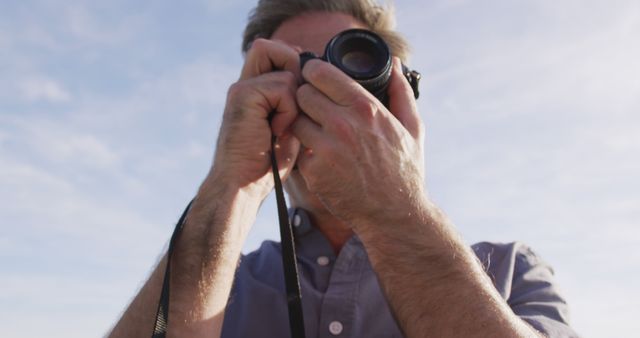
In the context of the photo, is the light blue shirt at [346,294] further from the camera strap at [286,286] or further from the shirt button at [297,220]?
the camera strap at [286,286]

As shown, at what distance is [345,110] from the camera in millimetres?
1756

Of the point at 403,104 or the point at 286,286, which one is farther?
the point at 403,104

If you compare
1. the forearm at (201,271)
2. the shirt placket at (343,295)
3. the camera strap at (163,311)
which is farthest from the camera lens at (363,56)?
the camera strap at (163,311)

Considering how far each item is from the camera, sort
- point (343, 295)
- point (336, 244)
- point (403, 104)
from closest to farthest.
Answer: point (403, 104) < point (343, 295) < point (336, 244)

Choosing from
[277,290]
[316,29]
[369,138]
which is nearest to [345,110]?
[369,138]

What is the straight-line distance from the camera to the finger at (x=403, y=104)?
6.19 ft

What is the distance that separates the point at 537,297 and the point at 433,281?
70 centimetres

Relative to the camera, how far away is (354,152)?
67.2 inches

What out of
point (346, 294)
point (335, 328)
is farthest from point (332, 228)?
point (335, 328)

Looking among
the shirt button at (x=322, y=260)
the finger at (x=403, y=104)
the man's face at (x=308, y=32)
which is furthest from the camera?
the man's face at (x=308, y=32)

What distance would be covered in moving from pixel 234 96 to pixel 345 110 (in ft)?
1.26

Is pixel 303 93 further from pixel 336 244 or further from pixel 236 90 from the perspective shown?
pixel 336 244

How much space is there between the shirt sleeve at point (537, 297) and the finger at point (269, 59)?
100cm

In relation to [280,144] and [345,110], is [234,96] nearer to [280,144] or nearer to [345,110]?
[280,144]
